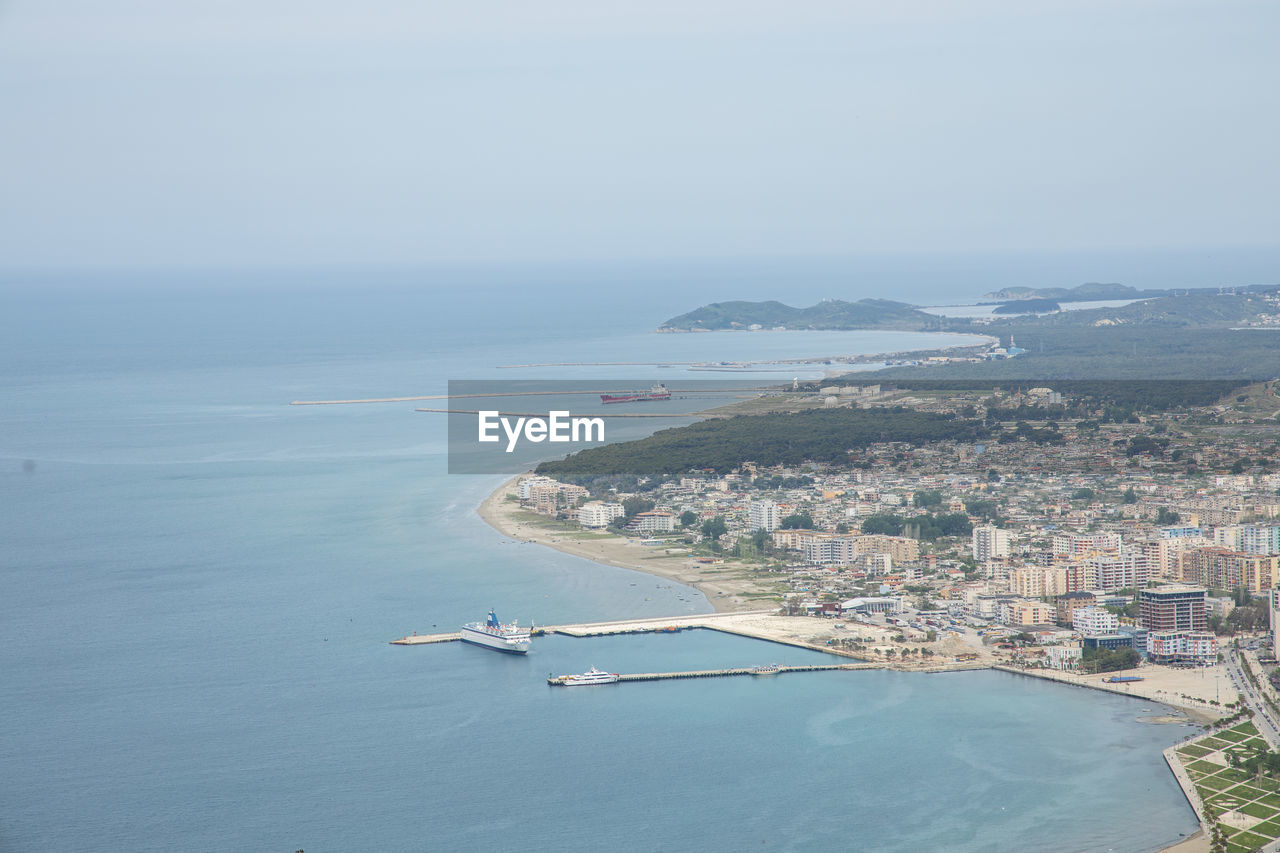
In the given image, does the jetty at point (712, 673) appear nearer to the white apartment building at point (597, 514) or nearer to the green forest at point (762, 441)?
the white apartment building at point (597, 514)

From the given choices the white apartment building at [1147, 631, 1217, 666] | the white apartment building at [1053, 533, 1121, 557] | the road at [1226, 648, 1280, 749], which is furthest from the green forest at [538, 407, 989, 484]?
the road at [1226, 648, 1280, 749]

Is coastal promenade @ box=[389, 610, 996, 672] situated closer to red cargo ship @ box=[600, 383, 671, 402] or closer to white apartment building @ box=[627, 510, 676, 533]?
white apartment building @ box=[627, 510, 676, 533]

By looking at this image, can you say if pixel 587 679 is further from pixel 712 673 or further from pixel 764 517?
pixel 764 517

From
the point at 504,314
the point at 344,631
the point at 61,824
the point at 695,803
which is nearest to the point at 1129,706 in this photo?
the point at 695,803

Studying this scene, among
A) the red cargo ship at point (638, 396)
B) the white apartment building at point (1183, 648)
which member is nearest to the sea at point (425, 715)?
the white apartment building at point (1183, 648)

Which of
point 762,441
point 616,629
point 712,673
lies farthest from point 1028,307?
point 712,673

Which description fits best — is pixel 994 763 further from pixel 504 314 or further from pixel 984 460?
pixel 504 314
